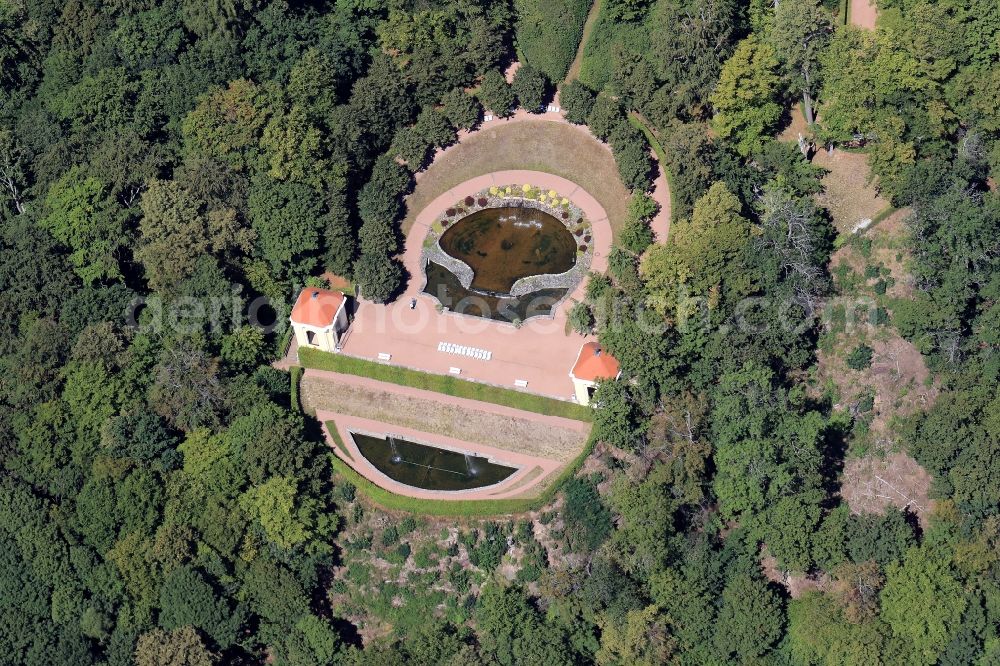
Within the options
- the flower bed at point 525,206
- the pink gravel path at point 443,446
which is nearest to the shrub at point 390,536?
the pink gravel path at point 443,446

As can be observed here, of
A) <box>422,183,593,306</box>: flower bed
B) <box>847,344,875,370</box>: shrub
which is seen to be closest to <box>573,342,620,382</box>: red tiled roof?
<box>422,183,593,306</box>: flower bed

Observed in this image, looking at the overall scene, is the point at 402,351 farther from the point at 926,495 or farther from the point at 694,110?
the point at 926,495

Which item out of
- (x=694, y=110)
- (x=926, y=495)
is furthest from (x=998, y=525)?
(x=694, y=110)

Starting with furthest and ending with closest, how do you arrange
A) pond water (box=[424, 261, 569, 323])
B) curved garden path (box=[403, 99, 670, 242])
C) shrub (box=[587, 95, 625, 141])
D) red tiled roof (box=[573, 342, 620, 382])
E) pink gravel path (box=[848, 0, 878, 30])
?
1. curved garden path (box=[403, 99, 670, 242])
2. shrub (box=[587, 95, 625, 141])
3. pink gravel path (box=[848, 0, 878, 30])
4. pond water (box=[424, 261, 569, 323])
5. red tiled roof (box=[573, 342, 620, 382])

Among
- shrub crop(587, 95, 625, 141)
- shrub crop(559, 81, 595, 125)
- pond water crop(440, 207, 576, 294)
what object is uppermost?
shrub crop(559, 81, 595, 125)

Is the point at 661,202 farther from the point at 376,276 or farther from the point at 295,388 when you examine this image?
the point at 295,388

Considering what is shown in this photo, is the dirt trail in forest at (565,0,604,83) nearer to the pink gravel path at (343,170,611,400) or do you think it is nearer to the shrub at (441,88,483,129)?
the shrub at (441,88,483,129)

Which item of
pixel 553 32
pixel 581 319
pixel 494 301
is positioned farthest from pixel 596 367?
pixel 553 32
